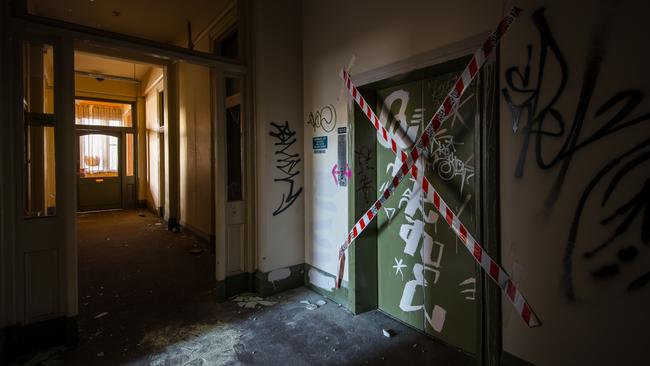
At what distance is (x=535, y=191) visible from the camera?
2.05m

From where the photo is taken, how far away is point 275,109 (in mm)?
3729

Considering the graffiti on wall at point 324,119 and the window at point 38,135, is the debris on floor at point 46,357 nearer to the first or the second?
the window at point 38,135

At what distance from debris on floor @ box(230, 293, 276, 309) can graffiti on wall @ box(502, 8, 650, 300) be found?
8.94 feet

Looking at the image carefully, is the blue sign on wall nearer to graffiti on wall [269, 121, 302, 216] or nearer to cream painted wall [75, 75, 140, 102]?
graffiti on wall [269, 121, 302, 216]

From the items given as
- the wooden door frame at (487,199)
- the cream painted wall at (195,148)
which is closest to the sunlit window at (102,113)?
the cream painted wall at (195,148)

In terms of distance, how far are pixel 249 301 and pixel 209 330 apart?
645 millimetres

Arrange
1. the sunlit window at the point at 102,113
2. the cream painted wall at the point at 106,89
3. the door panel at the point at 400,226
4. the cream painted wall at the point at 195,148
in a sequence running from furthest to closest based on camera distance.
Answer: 1. the sunlit window at the point at 102,113
2. the cream painted wall at the point at 106,89
3. the cream painted wall at the point at 195,148
4. the door panel at the point at 400,226

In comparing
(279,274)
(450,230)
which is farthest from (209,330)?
(450,230)

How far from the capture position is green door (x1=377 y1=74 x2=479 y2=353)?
258 cm

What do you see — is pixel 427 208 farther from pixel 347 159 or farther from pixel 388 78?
pixel 388 78

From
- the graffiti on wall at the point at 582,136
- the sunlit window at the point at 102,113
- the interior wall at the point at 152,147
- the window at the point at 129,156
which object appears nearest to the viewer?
the graffiti on wall at the point at 582,136

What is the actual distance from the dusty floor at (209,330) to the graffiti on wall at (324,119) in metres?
1.91

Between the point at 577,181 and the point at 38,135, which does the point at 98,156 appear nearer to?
the point at 38,135

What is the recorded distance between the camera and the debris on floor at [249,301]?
350 cm
